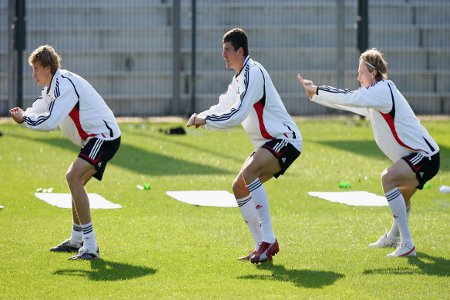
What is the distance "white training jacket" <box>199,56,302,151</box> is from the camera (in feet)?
37.3

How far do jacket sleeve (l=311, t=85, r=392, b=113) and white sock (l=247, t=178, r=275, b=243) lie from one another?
1.03 metres

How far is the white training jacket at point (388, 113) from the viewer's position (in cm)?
1172

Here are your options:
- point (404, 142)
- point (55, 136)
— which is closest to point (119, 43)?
point (55, 136)

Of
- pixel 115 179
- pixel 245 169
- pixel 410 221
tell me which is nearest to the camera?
pixel 245 169

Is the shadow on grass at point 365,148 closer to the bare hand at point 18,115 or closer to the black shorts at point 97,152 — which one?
→ the black shorts at point 97,152

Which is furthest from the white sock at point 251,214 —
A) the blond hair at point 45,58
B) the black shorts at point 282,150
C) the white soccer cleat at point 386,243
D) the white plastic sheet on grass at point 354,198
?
the white plastic sheet on grass at point 354,198

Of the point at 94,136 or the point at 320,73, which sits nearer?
the point at 94,136

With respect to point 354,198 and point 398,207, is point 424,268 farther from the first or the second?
point 354,198

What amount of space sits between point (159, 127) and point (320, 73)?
6.00m

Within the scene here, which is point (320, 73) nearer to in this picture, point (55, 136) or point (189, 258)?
point (55, 136)

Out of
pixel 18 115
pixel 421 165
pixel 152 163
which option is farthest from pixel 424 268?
pixel 152 163

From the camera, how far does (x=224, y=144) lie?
23969mm

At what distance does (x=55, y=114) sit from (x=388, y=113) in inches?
124

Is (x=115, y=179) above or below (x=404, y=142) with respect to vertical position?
below
